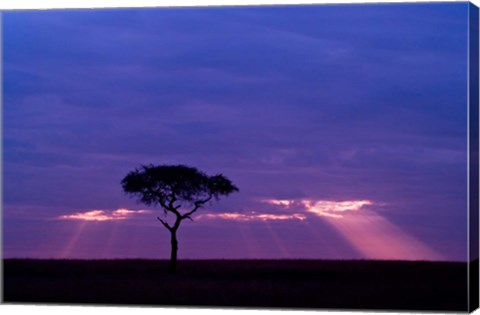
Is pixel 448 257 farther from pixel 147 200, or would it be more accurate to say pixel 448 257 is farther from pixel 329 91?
pixel 147 200

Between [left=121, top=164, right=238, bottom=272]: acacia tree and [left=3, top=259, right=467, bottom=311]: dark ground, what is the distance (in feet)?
2.11

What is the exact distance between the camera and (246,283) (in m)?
22.0

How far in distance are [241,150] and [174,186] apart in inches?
80.3

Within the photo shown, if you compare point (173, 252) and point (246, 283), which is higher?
point (173, 252)

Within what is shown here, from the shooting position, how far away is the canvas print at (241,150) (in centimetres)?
2105

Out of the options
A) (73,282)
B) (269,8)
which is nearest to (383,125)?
(269,8)

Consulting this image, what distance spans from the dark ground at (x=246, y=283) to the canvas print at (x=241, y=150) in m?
0.02

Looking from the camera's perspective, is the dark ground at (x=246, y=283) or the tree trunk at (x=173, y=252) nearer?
the dark ground at (x=246, y=283)

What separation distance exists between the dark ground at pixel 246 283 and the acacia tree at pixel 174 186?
2.11ft

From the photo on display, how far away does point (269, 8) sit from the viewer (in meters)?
21.6

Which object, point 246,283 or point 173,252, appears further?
point 173,252

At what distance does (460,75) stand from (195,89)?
3.94m

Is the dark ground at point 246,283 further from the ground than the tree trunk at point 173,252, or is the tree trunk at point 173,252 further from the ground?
the tree trunk at point 173,252

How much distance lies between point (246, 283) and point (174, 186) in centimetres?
227
